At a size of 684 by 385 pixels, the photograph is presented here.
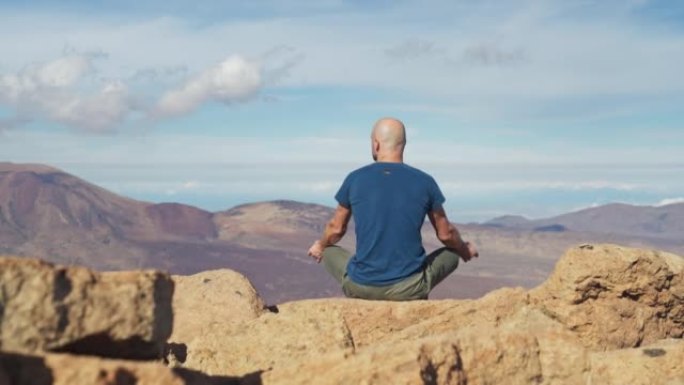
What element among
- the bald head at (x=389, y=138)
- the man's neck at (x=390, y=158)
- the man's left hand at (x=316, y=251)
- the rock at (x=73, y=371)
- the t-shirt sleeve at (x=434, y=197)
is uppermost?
the bald head at (x=389, y=138)

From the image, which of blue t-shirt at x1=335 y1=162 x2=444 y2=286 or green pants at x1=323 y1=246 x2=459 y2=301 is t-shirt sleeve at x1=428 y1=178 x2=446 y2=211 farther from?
green pants at x1=323 y1=246 x2=459 y2=301

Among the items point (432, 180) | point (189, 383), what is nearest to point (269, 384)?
point (189, 383)

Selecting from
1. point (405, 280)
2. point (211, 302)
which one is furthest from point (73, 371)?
point (211, 302)

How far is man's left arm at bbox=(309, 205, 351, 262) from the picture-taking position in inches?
369

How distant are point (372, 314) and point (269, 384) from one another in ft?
9.86

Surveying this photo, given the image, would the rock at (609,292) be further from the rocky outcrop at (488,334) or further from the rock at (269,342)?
the rock at (269,342)

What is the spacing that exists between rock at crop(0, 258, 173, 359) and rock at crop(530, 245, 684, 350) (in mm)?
4903

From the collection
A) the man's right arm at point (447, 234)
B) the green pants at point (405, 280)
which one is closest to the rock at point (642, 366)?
the green pants at point (405, 280)

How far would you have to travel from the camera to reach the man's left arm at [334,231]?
9367 millimetres

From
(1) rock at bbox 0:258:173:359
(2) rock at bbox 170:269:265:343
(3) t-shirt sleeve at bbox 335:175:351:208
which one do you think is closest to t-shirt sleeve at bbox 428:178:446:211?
(3) t-shirt sleeve at bbox 335:175:351:208

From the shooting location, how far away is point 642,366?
695 cm

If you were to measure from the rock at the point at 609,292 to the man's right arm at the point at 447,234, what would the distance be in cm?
84

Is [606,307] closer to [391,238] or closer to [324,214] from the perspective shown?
[391,238]

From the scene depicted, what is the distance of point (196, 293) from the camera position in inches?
381
